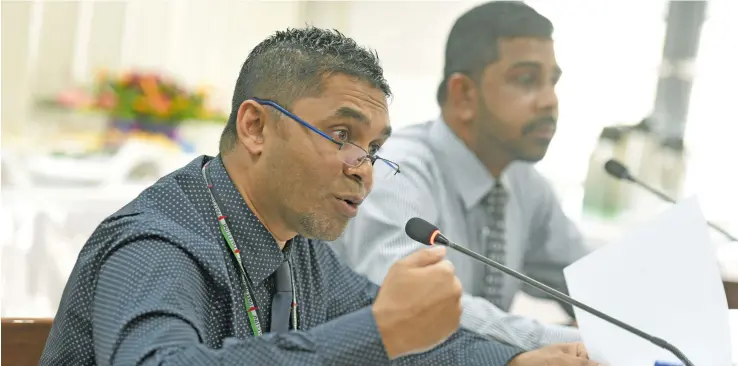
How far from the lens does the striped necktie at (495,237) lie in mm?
1945

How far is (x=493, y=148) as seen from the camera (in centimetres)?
197

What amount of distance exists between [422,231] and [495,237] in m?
0.95

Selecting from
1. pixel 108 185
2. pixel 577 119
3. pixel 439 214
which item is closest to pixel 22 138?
pixel 108 185

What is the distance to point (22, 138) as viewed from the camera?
188 cm

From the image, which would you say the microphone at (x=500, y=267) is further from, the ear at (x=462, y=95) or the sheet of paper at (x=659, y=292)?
the ear at (x=462, y=95)

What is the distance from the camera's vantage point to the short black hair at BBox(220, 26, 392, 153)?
1.14m

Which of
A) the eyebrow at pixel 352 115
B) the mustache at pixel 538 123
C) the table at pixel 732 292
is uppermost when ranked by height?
the eyebrow at pixel 352 115

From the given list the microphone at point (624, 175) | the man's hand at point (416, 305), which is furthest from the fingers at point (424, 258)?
the microphone at point (624, 175)

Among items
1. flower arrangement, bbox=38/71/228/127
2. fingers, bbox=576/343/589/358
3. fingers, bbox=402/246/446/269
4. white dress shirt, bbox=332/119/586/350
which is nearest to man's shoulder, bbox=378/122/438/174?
white dress shirt, bbox=332/119/586/350

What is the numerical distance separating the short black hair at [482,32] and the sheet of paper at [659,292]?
2.46ft

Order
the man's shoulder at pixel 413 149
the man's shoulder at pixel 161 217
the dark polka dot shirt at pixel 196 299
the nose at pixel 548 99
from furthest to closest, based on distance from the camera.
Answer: the nose at pixel 548 99, the man's shoulder at pixel 413 149, the man's shoulder at pixel 161 217, the dark polka dot shirt at pixel 196 299

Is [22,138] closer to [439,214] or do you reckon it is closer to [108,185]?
[108,185]

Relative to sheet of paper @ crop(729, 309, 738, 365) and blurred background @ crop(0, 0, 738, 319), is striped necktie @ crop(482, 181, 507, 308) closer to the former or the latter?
blurred background @ crop(0, 0, 738, 319)

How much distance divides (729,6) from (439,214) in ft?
3.42
